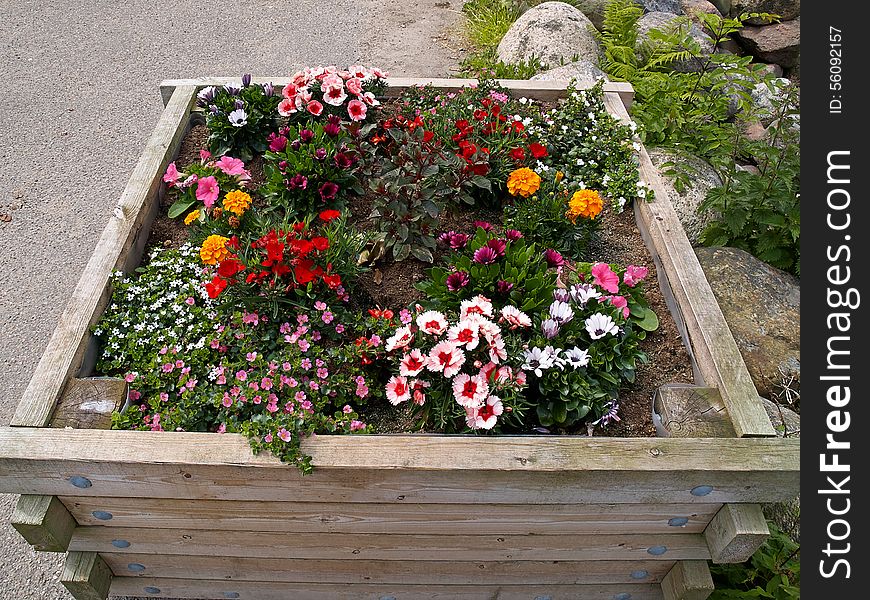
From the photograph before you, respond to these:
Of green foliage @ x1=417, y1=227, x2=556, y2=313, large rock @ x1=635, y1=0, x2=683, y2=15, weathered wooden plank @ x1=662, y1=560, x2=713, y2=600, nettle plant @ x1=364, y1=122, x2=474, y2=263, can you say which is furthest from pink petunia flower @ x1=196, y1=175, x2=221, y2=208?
large rock @ x1=635, y1=0, x2=683, y2=15

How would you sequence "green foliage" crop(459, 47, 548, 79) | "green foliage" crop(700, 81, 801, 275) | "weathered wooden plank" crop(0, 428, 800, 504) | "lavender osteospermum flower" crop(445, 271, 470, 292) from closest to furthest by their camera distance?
"weathered wooden plank" crop(0, 428, 800, 504)
"lavender osteospermum flower" crop(445, 271, 470, 292)
"green foliage" crop(700, 81, 801, 275)
"green foliage" crop(459, 47, 548, 79)

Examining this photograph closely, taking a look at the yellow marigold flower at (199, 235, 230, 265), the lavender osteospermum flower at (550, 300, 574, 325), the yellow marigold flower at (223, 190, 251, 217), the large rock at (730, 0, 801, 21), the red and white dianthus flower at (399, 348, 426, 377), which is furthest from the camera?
the large rock at (730, 0, 801, 21)

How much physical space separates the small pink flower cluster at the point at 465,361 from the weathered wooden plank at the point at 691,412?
0.49 metres

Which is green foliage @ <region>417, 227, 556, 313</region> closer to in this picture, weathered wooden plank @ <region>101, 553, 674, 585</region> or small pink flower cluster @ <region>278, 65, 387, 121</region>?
weathered wooden plank @ <region>101, 553, 674, 585</region>

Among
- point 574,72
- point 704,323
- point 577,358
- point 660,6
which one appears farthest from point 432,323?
point 660,6

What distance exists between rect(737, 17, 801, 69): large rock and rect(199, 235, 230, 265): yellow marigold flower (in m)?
5.15

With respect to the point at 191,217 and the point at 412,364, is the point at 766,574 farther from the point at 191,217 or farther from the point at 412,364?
the point at 191,217

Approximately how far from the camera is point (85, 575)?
2.26 m

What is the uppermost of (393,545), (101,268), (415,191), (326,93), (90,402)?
(326,93)

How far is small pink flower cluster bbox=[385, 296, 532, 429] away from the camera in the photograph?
6.66ft

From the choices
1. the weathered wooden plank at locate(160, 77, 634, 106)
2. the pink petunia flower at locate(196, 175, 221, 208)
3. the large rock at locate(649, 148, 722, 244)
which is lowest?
the large rock at locate(649, 148, 722, 244)

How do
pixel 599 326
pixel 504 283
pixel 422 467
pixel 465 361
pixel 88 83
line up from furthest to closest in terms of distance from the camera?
pixel 88 83
pixel 504 283
pixel 599 326
pixel 465 361
pixel 422 467

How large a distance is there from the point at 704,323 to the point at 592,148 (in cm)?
121

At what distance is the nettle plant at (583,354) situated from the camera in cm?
215
